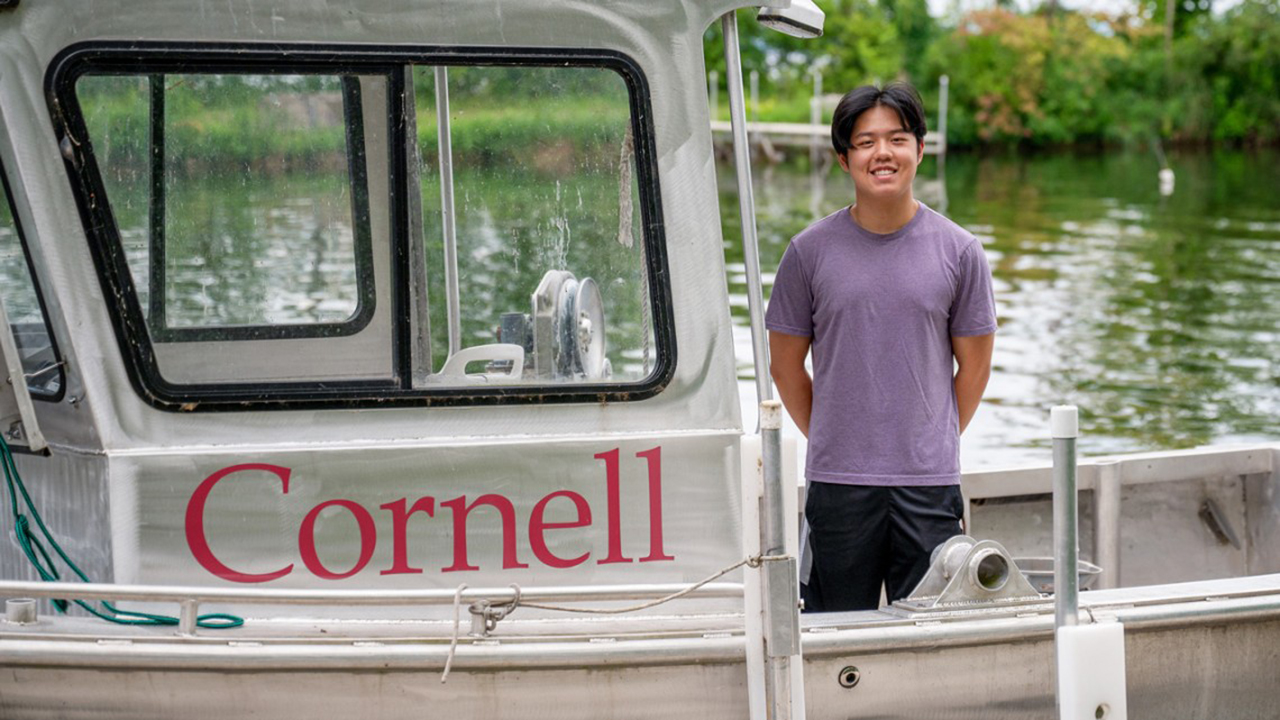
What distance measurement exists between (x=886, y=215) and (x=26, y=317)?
1.93 m

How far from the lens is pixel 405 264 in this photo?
12.0 ft

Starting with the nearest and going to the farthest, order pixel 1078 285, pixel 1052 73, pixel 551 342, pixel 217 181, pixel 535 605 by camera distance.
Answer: pixel 535 605, pixel 217 181, pixel 551 342, pixel 1078 285, pixel 1052 73

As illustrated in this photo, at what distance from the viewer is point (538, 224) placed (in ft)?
12.1

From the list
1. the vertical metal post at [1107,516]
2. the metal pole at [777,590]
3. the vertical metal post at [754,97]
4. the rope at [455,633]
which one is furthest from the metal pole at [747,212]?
the vertical metal post at [754,97]

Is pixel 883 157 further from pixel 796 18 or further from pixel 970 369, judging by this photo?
pixel 970 369

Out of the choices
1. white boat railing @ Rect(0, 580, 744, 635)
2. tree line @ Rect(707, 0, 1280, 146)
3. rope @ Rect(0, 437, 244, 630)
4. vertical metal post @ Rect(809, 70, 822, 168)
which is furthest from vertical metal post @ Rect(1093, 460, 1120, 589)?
tree line @ Rect(707, 0, 1280, 146)

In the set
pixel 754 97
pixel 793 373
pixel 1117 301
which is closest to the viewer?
pixel 793 373

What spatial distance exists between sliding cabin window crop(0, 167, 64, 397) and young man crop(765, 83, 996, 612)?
1.61m

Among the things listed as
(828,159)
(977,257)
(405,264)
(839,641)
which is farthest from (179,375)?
(828,159)

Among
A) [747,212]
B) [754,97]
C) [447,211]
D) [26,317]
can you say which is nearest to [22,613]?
[26,317]

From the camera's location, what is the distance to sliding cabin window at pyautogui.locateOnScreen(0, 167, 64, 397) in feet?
11.9

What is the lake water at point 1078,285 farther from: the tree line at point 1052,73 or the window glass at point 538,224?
the tree line at point 1052,73

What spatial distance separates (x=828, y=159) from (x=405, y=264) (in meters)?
38.3

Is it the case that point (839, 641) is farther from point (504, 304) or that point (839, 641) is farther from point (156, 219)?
point (156, 219)
